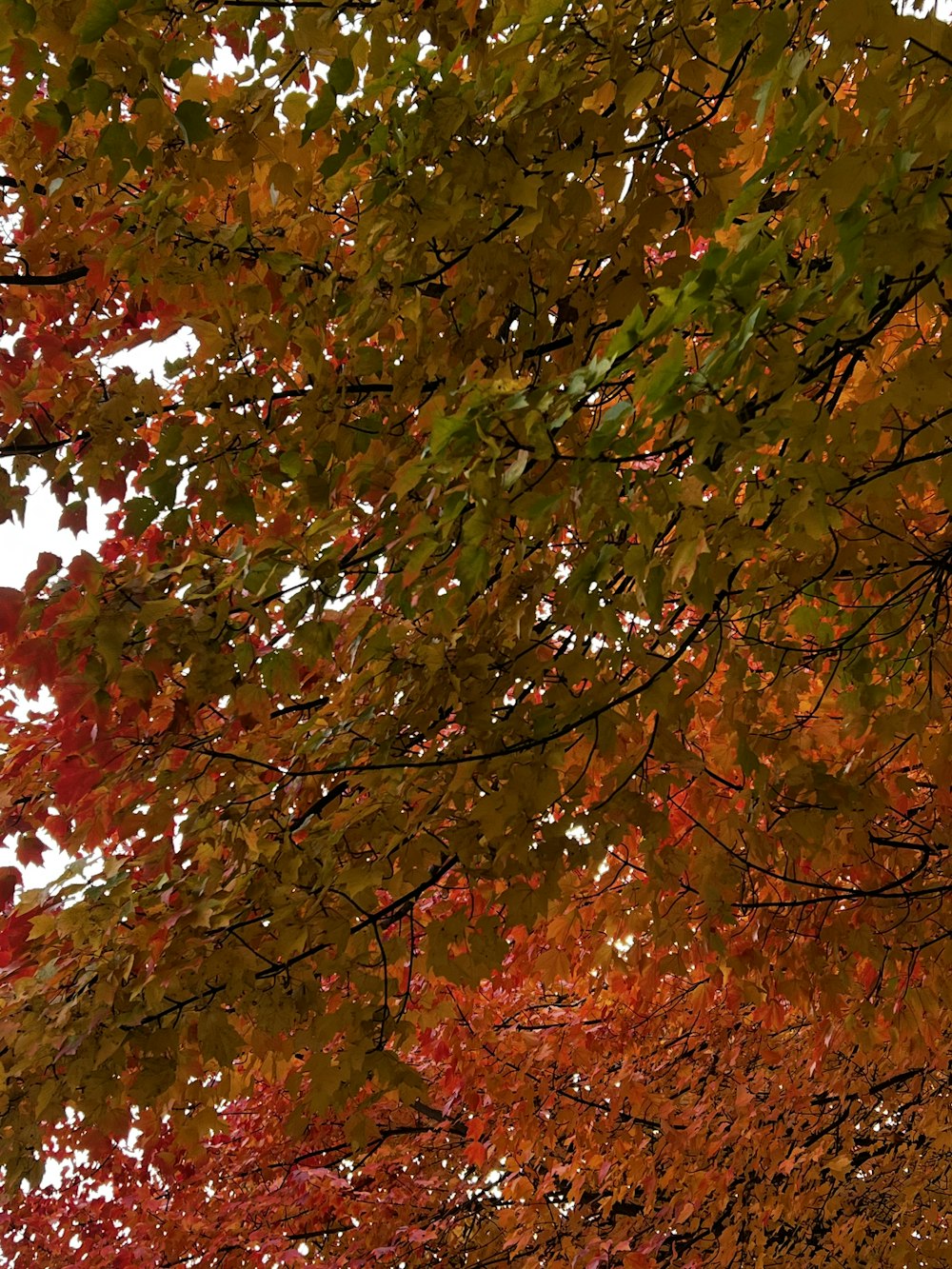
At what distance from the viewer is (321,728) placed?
3.24 metres

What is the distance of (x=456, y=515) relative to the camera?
2031mm

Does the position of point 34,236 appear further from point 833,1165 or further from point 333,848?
point 833,1165

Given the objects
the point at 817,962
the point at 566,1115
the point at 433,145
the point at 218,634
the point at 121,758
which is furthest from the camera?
Result: the point at 566,1115

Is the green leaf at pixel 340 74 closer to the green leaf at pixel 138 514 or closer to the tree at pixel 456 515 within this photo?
the tree at pixel 456 515

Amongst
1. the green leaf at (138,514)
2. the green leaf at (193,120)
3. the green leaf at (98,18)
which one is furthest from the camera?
the green leaf at (138,514)

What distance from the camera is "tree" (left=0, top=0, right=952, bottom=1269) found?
80.0 inches

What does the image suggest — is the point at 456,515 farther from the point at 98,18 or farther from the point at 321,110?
the point at 98,18

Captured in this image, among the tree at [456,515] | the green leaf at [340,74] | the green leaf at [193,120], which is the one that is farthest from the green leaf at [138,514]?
the green leaf at [340,74]

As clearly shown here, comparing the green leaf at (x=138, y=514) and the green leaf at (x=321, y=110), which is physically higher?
the green leaf at (x=321, y=110)

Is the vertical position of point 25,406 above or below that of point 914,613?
above

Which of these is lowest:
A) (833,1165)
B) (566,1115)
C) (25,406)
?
(833,1165)

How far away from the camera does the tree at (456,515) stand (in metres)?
2.03

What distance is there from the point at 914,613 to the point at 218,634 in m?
1.83

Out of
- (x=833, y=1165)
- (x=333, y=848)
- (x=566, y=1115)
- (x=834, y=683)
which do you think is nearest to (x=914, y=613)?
(x=834, y=683)
